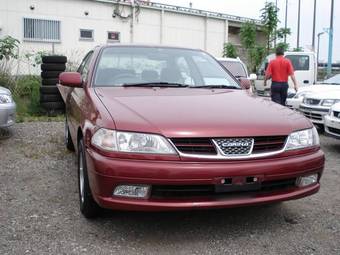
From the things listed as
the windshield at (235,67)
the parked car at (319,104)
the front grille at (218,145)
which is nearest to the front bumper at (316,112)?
the parked car at (319,104)

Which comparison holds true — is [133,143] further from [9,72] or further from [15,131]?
[9,72]

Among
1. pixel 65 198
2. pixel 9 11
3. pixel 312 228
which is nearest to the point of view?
pixel 312 228

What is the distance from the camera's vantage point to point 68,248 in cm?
355

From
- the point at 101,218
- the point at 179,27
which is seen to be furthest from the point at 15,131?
the point at 179,27

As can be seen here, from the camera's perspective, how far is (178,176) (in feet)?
11.1

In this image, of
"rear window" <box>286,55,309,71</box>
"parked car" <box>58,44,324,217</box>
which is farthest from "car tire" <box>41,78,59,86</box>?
"rear window" <box>286,55,309,71</box>

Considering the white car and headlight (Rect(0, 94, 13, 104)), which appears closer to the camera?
headlight (Rect(0, 94, 13, 104))

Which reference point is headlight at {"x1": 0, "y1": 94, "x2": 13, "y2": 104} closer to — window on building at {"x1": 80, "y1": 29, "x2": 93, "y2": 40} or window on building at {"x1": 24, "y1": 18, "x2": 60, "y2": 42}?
window on building at {"x1": 24, "y1": 18, "x2": 60, "y2": 42}

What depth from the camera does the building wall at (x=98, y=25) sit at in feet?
69.6

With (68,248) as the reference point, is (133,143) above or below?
above

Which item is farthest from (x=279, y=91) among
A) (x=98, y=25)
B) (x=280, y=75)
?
(x=98, y=25)

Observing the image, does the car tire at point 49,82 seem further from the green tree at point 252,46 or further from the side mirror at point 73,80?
the green tree at point 252,46

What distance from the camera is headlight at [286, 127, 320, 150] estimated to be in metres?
3.76

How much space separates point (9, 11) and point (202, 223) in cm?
1905
